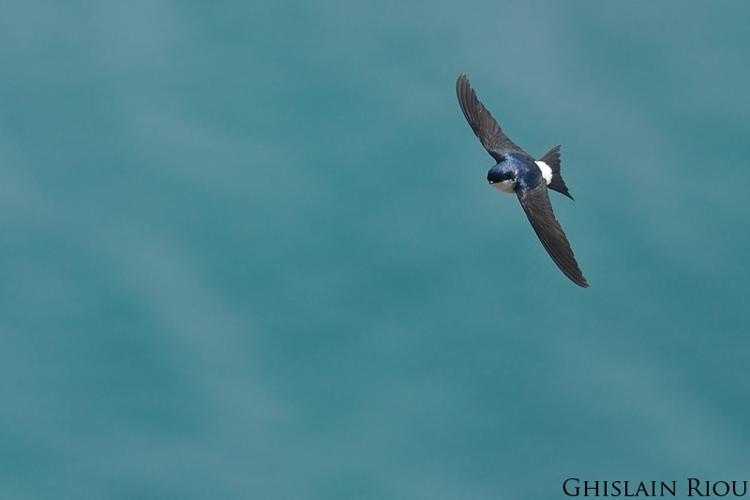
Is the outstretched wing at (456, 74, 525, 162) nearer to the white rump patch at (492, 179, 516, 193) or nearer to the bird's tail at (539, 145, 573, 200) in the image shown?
the bird's tail at (539, 145, 573, 200)

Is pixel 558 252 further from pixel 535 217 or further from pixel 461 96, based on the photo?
pixel 461 96

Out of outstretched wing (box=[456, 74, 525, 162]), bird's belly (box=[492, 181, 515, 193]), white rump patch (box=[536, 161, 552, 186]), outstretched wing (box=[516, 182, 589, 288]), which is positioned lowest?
outstretched wing (box=[516, 182, 589, 288])

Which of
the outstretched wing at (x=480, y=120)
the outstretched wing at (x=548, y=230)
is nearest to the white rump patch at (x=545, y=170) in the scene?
the outstretched wing at (x=548, y=230)

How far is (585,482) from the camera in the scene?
44.0 feet

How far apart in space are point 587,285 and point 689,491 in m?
2.61

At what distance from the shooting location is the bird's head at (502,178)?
14.1 m

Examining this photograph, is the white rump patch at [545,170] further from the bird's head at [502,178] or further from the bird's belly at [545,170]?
the bird's head at [502,178]

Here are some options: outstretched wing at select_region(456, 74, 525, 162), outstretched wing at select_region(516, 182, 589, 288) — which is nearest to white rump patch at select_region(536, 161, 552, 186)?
outstretched wing at select_region(516, 182, 589, 288)

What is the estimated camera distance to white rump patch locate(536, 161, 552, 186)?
14.7 meters

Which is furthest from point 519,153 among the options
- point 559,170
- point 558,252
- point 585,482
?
point 585,482

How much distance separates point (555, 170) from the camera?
1492 centimetres

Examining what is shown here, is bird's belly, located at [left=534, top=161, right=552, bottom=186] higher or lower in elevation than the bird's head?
higher

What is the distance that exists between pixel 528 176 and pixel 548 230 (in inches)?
39.4

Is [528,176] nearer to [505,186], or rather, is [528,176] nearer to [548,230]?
[505,186]
